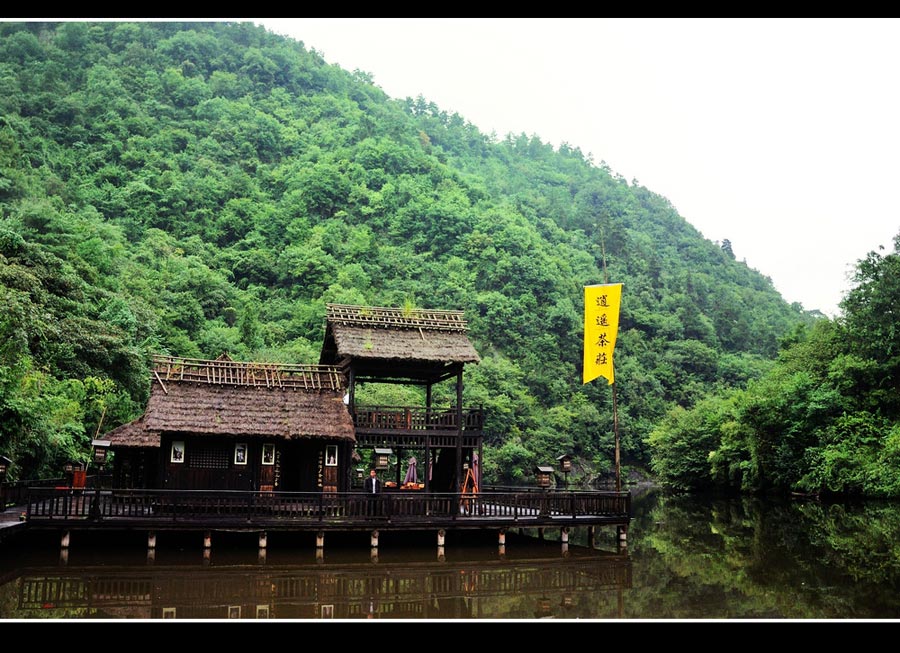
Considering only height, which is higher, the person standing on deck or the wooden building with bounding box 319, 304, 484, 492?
the wooden building with bounding box 319, 304, 484, 492

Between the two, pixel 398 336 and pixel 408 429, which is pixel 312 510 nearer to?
pixel 408 429

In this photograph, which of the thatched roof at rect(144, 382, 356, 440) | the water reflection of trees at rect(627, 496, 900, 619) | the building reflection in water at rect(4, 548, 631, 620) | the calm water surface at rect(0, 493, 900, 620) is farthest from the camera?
the thatched roof at rect(144, 382, 356, 440)

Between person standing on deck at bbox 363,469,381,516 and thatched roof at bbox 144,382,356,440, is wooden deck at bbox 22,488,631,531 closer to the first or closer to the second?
person standing on deck at bbox 363,469,381,516

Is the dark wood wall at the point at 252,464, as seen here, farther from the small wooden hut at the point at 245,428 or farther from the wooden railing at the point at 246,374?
the wooden railing at the point at 246,374

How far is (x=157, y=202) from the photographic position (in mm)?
67250

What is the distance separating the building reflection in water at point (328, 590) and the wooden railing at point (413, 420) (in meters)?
4.13

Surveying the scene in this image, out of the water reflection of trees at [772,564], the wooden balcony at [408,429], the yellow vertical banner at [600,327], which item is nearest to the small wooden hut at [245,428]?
the wooden balcony at [408,429]

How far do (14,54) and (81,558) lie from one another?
7575cm

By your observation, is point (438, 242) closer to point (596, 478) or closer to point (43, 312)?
point (596, 478)

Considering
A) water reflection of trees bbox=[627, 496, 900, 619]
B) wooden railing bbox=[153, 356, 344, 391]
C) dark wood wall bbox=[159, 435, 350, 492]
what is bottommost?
water reflection of trees bbox=[627, 496, 900, 619]

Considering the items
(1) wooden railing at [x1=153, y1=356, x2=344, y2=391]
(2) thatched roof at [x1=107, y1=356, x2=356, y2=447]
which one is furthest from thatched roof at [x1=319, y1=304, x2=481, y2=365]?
(2) thatched roof at [x1=107, y1=356, x2=356, y2=447]

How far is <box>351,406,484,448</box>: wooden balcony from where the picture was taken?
72.9 feet

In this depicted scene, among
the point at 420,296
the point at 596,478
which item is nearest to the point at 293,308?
the point at 420,296

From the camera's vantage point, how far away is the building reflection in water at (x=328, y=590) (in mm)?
13586
